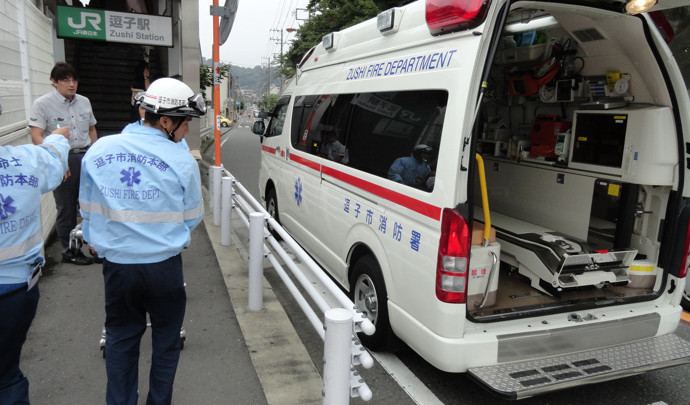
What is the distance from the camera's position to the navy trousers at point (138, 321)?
7.96 feet

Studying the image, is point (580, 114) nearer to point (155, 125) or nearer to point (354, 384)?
point (354, 384)

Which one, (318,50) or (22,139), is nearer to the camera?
(22,139)

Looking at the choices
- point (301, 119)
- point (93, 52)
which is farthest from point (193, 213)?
point (93, 52)

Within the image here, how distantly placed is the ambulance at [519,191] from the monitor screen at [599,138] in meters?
0.02

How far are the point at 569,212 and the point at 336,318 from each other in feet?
10.4

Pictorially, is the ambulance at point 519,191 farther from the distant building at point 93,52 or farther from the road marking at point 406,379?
the distant building at point 93,52

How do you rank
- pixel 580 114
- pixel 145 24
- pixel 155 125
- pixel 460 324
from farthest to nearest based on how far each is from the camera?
pixel 145 24, pixel 580 114, pixel 460 324, pixel 155 125

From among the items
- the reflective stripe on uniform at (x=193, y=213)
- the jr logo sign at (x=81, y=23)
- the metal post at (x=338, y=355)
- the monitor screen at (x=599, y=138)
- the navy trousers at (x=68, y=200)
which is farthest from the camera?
the jr logo sign at (x=81, y=23)

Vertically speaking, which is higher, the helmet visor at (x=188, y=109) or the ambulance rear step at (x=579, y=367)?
the helmet visor at (x=188, y=109)

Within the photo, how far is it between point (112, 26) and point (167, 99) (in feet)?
30.7

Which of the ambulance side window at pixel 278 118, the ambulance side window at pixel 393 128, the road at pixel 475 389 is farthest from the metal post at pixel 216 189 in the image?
the road at pixel 475 389

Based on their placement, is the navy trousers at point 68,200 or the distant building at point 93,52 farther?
the navy trousers at point 68,200

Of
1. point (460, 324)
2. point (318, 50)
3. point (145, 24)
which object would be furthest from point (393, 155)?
point (145, 24)

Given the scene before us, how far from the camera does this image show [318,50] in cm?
541
